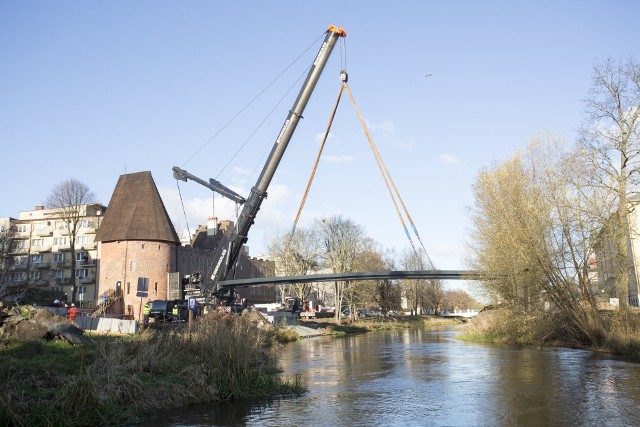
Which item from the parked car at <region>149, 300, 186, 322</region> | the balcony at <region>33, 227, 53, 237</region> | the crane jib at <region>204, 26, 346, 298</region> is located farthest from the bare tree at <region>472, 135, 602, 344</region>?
the balcony at <region>33, 227, 53, 237</region>

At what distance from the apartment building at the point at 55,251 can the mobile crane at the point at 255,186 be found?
40.8 metres

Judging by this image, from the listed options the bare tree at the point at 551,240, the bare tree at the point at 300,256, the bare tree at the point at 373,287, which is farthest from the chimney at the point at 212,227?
the bare tree at the point at 551,240

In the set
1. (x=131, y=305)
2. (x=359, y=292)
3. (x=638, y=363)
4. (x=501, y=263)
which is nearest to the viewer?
(x=638, y=363)

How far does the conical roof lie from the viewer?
5578cm

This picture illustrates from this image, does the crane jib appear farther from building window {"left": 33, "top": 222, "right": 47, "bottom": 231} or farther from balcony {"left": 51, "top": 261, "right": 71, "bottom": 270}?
building window {"left": 33, "top": 222, "right": 47, "bottom": 231}

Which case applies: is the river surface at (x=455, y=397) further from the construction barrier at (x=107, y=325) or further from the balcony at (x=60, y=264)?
the balcony at (x=60, y=264)

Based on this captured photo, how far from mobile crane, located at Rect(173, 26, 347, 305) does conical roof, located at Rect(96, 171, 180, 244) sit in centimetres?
1732

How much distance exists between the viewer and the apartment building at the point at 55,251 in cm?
7716

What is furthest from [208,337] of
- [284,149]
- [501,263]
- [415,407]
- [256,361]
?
[284,149]

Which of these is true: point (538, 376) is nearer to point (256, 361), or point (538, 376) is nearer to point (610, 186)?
point (256, 361)

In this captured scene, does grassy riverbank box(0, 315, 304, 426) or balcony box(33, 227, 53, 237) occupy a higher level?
balcony box(33, 227, 53, 237)

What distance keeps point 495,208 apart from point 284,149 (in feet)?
47.2

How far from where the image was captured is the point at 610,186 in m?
27.2

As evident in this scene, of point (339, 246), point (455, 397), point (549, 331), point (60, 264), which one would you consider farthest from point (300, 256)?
point (455, 397)
